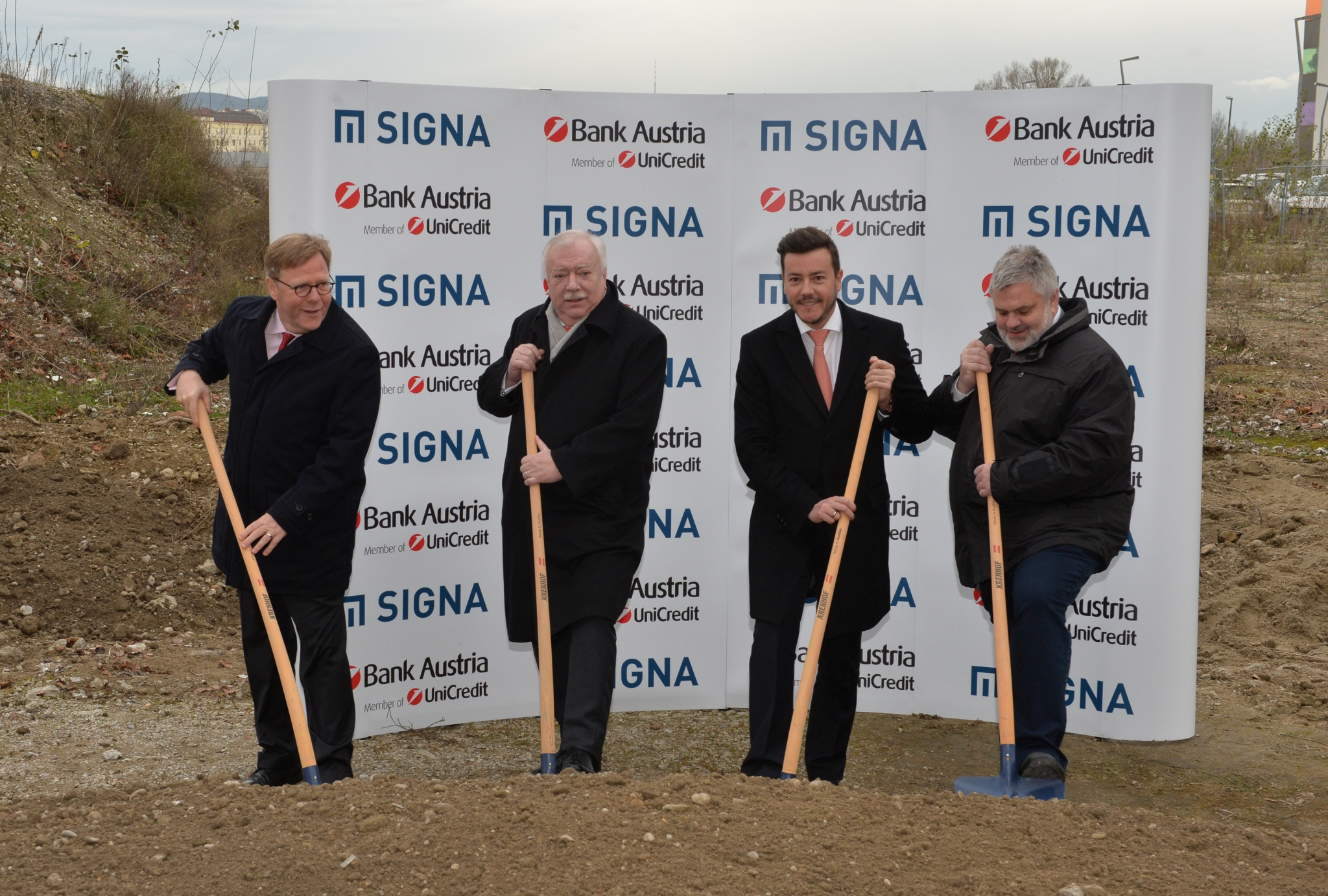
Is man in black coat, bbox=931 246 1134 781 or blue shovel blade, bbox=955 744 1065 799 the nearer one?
blue shovel blade, bbox=955 744 1065 799

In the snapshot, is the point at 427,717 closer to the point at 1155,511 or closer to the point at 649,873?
the point at 649,873

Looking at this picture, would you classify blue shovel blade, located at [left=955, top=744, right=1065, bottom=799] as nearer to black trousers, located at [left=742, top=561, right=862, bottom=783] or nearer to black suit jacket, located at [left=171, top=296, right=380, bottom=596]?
black trousers, located at [left=742, top=561, right=862, bottom=783]

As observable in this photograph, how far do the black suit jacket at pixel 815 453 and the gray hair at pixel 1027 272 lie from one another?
0.51m

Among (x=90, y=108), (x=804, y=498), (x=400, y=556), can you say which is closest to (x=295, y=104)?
(x=400, y=556)

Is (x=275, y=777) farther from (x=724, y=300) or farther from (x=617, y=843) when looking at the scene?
(x=724, y=300)

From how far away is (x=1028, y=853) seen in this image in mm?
2971

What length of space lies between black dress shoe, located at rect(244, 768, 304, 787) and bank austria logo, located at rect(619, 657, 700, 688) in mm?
1665

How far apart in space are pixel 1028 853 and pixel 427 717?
322 cm

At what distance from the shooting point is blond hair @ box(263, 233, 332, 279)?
4.17 m

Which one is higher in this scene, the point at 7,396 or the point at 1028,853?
the point at 7,396

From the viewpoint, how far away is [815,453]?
15.0ft

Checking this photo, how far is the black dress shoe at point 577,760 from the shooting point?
4.12 metres

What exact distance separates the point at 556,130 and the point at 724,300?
3.51ft

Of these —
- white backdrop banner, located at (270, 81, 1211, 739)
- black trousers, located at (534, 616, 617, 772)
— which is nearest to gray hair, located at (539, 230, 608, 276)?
white backdrop banner, located at (270, 81, 1211, 739)
